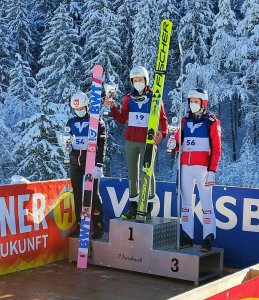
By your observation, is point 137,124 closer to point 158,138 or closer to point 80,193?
point 158,138

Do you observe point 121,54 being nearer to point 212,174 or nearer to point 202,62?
point 202,62

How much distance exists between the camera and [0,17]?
130 feet

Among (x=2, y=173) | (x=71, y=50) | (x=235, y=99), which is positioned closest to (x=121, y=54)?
(x=71, y=50)

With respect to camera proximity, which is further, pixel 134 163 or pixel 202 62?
pixel 202 62

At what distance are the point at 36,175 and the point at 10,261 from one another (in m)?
19.1

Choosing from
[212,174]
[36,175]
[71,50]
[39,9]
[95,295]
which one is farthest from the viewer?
[39,9]

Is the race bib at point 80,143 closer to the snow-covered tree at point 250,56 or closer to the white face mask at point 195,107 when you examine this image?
the white face mask at point 195,107

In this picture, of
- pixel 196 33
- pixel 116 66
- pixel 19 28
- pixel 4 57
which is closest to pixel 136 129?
pixel 116 66

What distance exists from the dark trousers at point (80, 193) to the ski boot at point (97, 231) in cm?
3

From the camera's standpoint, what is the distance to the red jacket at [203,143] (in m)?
5.49

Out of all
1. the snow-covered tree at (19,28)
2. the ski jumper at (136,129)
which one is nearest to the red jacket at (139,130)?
the ski jumper at (136,129)

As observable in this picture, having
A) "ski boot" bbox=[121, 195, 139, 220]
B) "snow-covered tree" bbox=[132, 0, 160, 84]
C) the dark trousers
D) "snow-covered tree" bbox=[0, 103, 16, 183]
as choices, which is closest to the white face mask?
"ski boot" bbox=[121, 195, 139, 220]

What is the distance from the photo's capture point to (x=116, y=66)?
37031 millimetres

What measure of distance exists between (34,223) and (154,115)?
1.70 m
